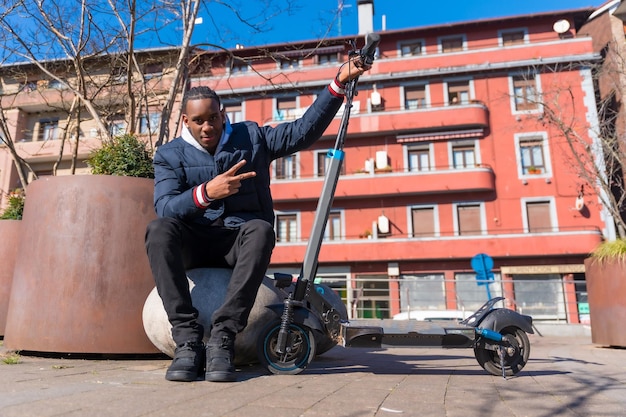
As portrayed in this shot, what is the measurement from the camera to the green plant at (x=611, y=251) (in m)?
6.20

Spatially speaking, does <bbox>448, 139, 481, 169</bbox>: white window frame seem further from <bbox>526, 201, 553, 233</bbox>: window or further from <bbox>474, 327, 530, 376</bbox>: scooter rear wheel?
<bbox>474, 327, 530, 376</bbox>: scooter rear wheel

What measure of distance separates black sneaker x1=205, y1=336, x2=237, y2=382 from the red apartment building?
1684 cm

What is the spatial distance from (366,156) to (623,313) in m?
17.2

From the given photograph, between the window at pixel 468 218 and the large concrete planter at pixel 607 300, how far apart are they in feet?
47.7

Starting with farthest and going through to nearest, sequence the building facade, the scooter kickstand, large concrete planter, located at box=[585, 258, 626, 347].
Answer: the building facade, large concrete planter, located at box=[585, 258, 626, 347], the scooter kickstand

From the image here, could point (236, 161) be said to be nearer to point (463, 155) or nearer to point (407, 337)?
point (407, 337)

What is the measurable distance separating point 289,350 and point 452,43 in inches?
959

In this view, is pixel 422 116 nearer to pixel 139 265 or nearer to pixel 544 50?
pixel 544 50

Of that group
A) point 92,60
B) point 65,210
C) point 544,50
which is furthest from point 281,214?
point 65,210

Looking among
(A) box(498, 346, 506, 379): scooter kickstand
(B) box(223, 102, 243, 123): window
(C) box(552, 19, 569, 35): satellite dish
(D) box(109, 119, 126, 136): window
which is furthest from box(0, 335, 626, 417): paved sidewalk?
(C) box(552, 19, 569, 35): satellite dish

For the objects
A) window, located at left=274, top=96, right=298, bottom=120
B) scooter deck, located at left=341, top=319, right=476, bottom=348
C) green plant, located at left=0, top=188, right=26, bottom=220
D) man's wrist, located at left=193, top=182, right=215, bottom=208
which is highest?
window, located at left=274, top=96, right=298, bottom=120

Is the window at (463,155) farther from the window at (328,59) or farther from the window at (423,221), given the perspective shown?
the window at (328,59)

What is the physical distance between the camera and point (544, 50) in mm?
21625

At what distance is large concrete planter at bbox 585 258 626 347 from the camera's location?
6145mm
